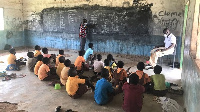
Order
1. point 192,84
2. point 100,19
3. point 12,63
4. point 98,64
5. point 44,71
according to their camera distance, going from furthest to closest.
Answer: point 100,19 → point 12,63 → point 98,64 → point 44,71 → point 192,84

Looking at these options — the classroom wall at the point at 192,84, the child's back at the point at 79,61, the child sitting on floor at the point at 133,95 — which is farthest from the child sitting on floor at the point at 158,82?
the child's back at the point at 79,61

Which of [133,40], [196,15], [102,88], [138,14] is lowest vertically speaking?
[102,88]

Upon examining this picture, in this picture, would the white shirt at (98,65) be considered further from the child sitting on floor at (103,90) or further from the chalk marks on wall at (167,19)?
the chalk marks on wall at (167,19)

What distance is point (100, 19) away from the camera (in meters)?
8.59

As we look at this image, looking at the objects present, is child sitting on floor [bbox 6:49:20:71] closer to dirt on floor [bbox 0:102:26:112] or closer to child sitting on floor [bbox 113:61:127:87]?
dirt on floor [bbox 0:102:26:112]

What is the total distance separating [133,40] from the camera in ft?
26.4

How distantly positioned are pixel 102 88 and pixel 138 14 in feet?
17.5

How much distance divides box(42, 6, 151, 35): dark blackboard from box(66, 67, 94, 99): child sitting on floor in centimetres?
502

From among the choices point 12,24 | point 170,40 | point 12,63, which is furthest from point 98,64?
point 12,24

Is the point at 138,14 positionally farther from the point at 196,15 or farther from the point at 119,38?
the point at 196,15

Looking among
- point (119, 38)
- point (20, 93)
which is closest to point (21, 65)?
point (20, 93)

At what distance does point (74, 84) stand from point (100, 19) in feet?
18.4

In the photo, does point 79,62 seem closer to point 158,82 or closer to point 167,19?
point 158,82

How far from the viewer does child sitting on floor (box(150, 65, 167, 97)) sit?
3.68 meters
